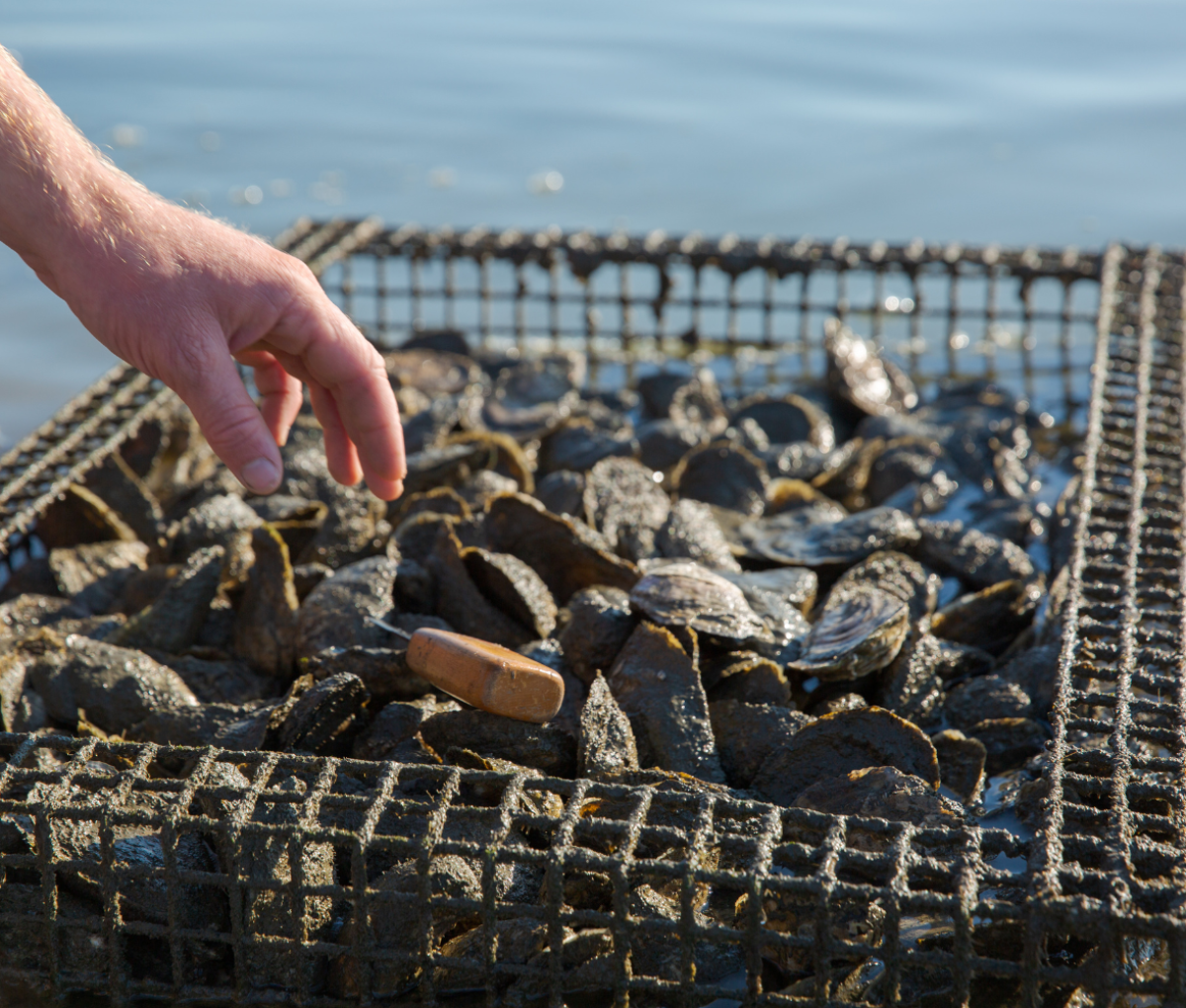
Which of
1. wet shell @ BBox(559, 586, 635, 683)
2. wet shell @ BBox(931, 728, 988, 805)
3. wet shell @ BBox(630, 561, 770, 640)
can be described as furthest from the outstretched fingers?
wet shell @ BBox(931, 728, 988, 805)

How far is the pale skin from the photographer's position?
183 centimetres

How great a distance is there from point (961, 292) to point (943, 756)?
228 inches

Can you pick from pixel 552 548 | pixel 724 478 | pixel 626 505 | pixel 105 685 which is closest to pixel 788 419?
pixel 724 478

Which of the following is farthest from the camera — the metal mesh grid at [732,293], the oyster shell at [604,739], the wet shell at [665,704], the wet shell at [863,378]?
the metal mesh grid at [732,293]

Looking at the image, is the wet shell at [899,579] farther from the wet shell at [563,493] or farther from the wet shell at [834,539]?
the wet shell at [563,493]

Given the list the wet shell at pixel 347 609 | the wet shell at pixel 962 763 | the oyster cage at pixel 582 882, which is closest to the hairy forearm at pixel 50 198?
the oyster cage at pixel 582 882

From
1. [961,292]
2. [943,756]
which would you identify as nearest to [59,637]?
[943,756]

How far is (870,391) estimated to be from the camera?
4.47 meters

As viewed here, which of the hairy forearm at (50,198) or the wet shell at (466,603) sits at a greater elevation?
the hairy forearm at (50,198)

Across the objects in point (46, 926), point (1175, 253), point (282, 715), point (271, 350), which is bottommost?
point (46, 926)

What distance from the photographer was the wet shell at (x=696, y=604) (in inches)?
94.2

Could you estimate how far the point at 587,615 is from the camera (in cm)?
247

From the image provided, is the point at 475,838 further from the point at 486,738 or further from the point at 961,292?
the point at 961,292

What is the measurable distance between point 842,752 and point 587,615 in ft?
2.13
